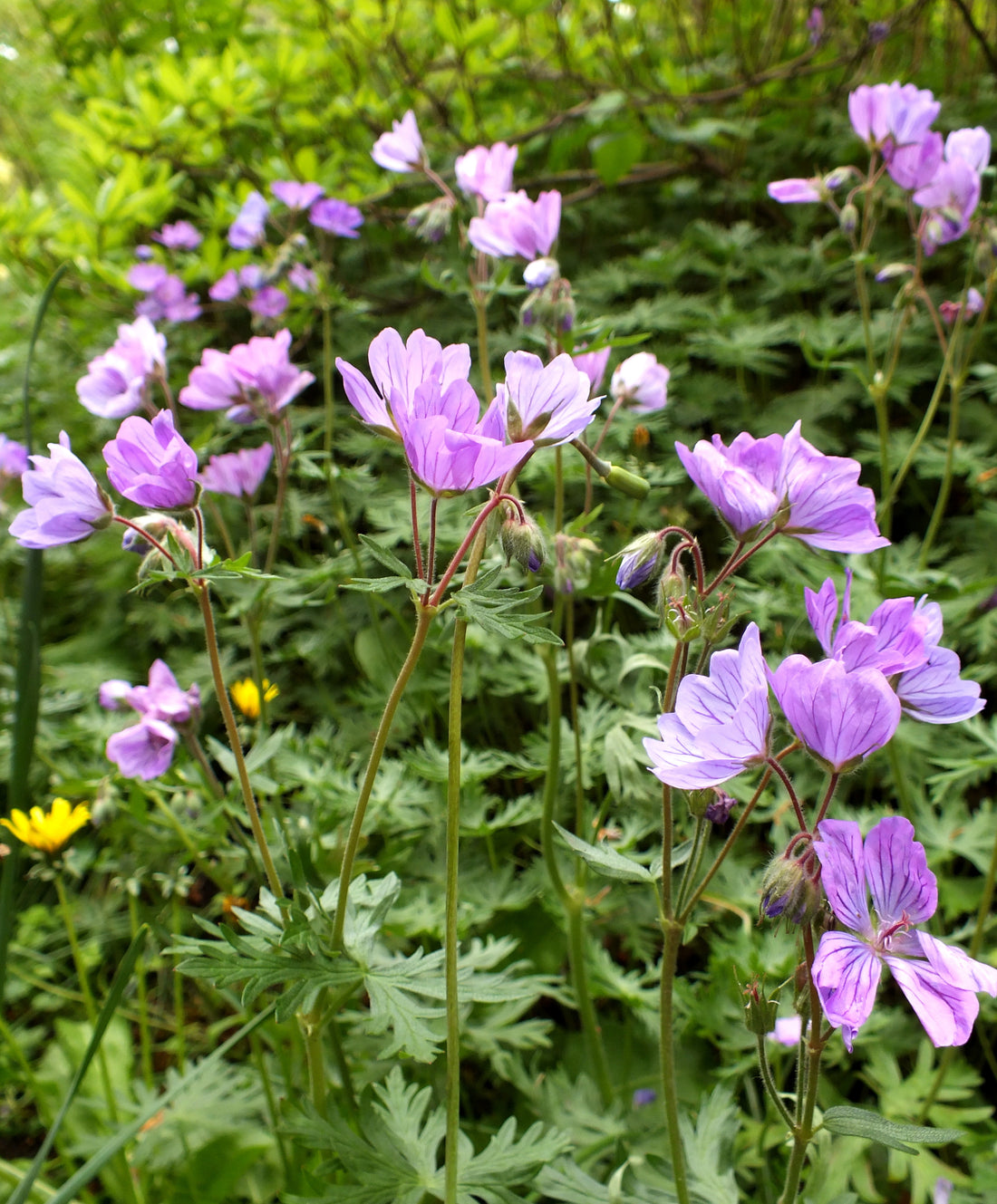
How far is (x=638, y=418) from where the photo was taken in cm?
246

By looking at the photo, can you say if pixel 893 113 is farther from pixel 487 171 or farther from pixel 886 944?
pixel 886 944

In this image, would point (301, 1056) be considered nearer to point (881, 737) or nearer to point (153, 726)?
point (153, 726)

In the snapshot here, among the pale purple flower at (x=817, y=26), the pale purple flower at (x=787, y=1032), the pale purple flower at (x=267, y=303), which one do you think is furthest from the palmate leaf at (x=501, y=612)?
the pale purple flower at (x=817, y=26)

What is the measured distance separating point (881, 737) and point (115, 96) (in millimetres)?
4517

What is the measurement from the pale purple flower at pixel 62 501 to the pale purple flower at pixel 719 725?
783 millimetres

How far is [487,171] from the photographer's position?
1.87 m

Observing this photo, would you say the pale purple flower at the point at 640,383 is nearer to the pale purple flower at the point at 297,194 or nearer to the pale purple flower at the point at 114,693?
the pale purple flower at the point at 114,693

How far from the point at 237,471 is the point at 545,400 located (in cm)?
120

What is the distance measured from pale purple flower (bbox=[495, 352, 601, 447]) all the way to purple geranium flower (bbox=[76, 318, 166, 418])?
117cm

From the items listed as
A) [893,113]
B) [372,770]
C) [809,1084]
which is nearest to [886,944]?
[809,1084]

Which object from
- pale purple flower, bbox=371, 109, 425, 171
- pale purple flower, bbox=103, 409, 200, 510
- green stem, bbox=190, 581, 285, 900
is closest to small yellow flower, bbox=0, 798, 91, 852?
green stem, bbox=190, 581, 285, 900

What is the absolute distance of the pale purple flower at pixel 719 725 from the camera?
865 millimetres

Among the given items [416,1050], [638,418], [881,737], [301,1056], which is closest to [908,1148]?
[881,737]

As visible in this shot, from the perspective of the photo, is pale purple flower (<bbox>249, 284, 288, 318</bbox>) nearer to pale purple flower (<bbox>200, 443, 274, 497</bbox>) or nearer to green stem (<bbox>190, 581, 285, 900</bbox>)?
pale purple flower (<bbox>200, 443, 274, 497</bbox>)
